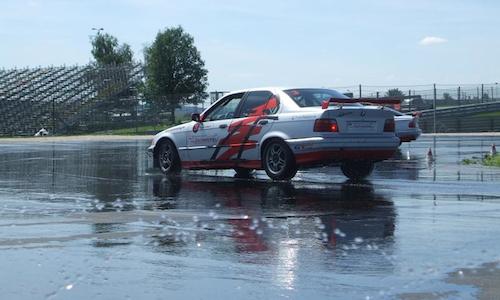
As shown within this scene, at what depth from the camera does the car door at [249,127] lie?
44.5ft

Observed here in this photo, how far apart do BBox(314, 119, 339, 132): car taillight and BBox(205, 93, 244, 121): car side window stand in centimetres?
202

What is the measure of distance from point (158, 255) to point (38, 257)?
91 centimetres

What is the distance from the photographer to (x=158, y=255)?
673cm

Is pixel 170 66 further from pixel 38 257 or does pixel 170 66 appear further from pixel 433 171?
pixel 38 257

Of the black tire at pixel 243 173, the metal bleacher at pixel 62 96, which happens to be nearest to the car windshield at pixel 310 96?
the black tire at pixel 243 173

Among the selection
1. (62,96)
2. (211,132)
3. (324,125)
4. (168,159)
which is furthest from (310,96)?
(62,96)

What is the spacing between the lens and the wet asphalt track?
560 centimetres

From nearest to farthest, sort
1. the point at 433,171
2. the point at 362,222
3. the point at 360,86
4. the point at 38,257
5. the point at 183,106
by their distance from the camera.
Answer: the point at 38,257, the point at 362,222, the point at 433,171, the point at 360,86, the point at 183,106

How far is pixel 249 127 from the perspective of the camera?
13766 mm

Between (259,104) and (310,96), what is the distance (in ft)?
2.87

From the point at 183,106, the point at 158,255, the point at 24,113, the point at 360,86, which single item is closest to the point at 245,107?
the point at 158,255

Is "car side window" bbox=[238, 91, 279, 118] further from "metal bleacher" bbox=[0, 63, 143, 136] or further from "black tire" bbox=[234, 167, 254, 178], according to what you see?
"metal bleacher" bbox=[0, 63, 143, 136]

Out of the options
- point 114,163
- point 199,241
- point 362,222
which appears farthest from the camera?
point 114,163

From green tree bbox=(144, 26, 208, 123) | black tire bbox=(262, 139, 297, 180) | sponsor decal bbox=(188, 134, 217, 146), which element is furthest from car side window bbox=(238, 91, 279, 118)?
green tree bbox=(144, 26, 208, 123)
